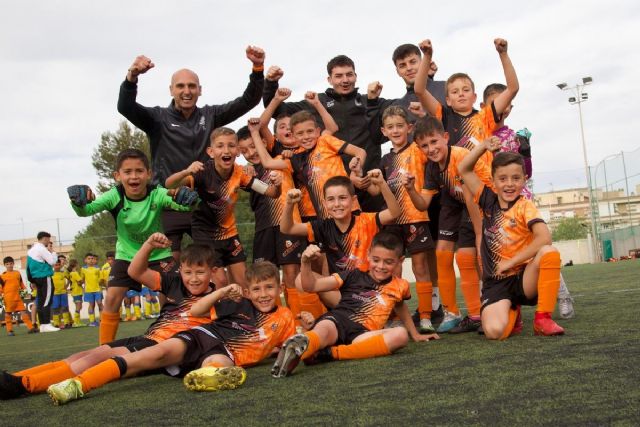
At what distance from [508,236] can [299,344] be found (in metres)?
1.88

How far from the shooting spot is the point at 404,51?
730 cm

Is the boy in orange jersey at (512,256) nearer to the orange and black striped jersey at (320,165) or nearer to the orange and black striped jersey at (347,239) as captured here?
the orange and black striped jersey at (347,239)

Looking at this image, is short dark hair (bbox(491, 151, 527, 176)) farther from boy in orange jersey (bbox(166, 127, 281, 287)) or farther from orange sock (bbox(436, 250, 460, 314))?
boy in orange jersey (bbox(166, 127, 281, 287))

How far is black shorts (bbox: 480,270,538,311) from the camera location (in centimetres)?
500

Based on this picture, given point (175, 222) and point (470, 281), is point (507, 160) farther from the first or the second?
point (175, 222)

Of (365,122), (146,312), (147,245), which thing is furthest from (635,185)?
(147,245)

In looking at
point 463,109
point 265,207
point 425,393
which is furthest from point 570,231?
point 425,393

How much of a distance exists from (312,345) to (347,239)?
4.68 feet

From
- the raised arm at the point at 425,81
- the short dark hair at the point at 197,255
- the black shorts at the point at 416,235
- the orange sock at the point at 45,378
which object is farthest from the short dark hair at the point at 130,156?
the raised arm at the point at 425,81

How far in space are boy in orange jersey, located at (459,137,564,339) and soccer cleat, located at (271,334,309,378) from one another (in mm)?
1446

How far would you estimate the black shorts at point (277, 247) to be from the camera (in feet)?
22.1

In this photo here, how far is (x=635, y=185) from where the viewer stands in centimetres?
2752

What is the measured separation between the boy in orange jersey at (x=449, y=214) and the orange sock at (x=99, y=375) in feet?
9.14

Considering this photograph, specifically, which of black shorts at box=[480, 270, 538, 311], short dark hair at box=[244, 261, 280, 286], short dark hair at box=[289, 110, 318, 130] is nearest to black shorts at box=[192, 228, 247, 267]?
short dark hair at box=[289, 110, 318, 130]
